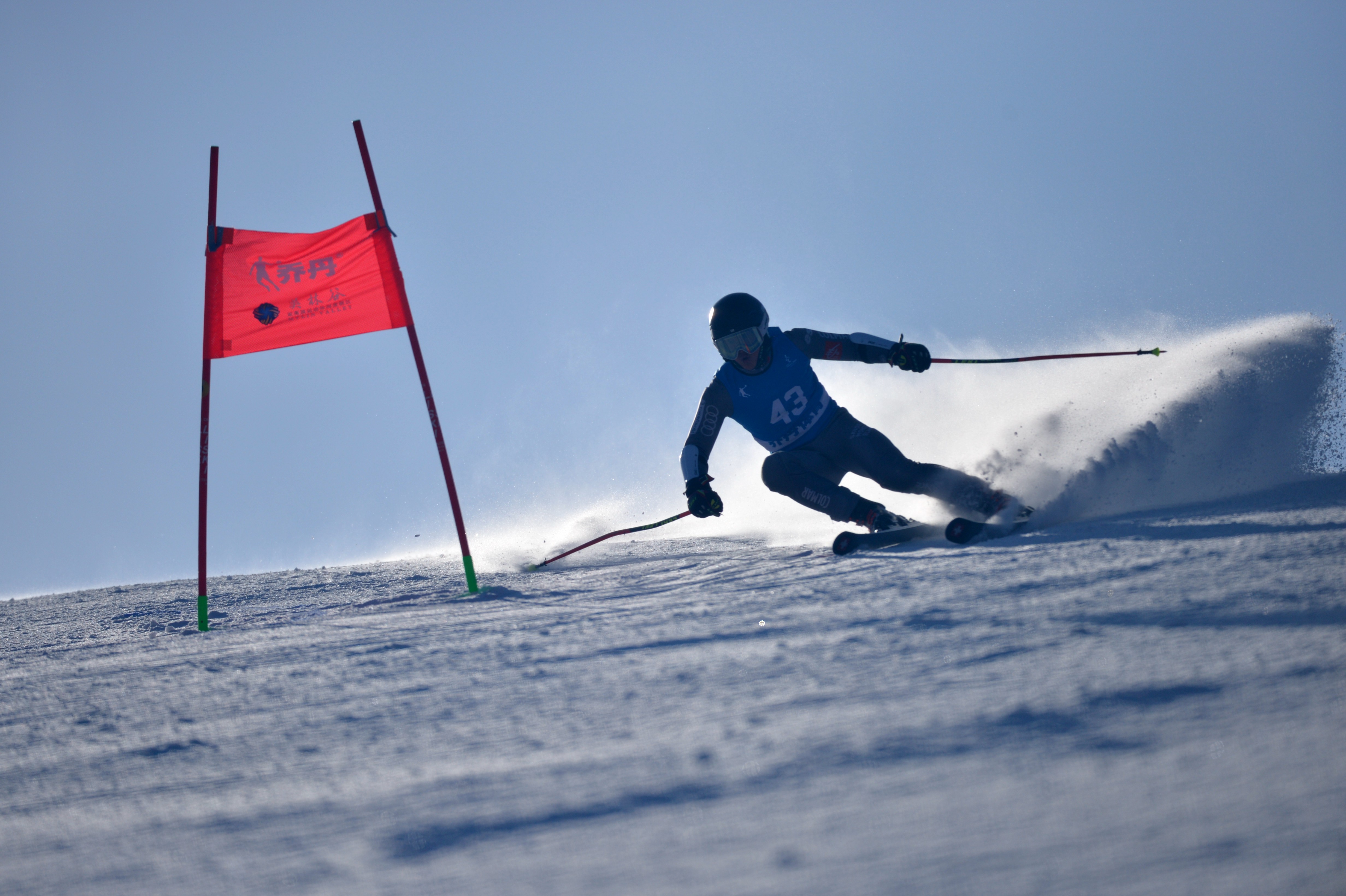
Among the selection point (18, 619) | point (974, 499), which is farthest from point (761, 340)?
point (18, 619)

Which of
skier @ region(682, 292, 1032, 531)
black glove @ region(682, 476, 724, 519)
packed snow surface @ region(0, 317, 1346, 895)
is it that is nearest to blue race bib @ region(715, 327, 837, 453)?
skier @ region(682, 292, 1032, 531)

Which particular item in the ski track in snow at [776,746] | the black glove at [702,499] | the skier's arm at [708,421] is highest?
the skier's arm at [708,421]

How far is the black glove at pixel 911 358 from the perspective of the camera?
521 centimetres

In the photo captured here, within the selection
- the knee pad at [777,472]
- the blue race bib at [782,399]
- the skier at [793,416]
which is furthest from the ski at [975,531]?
the blue race bib at [782,399]

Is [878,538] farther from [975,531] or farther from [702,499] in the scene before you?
[702,499]

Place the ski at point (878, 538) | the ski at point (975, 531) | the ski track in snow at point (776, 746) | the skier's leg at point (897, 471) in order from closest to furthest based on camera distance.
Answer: the ski track in snow at point (776, 746) → the ski at point (975, 531) → the ski at point (878, 538) → the skier's leg at point (897, 471)

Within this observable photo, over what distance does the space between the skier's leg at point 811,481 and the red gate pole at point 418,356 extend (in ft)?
6.28

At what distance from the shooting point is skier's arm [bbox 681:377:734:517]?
5.20 m

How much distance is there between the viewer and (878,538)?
14.5ft

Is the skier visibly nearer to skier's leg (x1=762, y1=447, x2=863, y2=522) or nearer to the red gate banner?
skier's leg (x1=762, y1=447, x2=863, y2=522)

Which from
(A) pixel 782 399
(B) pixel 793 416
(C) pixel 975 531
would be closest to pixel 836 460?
(B) pixel 793 416

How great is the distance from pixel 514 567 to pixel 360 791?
4.74 meters

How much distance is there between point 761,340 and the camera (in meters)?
5.20

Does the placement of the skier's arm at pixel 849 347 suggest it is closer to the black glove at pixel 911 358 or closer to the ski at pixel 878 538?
the black glove at pixel 911 358
